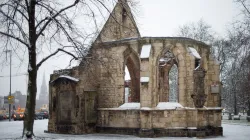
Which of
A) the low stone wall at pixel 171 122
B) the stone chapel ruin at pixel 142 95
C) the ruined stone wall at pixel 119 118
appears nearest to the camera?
the low stone wall at pixel 171 122

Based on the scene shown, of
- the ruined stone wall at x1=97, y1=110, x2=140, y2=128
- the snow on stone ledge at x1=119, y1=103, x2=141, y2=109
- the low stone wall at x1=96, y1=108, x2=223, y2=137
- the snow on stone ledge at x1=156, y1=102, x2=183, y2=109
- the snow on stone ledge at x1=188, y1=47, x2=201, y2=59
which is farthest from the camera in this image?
the snow on stone ledge at x1=119, y1=103, x2=141, y2=109

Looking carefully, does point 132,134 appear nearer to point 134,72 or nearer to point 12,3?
point 134,72

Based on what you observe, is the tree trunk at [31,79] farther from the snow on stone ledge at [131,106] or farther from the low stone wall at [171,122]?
the snow on stone ledge at [131,106]

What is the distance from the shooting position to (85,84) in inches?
725

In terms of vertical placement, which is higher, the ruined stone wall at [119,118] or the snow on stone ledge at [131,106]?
the snow on stone ledge at [131,106]

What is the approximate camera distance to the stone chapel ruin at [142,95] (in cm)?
1655

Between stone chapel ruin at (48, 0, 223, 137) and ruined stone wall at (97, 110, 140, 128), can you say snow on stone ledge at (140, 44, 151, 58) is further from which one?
ruined stone wall at (97, 110, 140, 128)

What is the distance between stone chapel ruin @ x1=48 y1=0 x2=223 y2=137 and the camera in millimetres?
16547

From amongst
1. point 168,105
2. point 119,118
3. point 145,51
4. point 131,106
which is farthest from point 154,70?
point 119,118

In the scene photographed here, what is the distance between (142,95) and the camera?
1664 centimetres

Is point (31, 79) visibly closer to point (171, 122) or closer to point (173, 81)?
point (171, 122)

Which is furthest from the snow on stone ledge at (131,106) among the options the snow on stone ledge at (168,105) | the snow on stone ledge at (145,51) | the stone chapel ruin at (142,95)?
the snow on stone ledge at (145,51)

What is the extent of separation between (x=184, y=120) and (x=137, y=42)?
4595 millimetres

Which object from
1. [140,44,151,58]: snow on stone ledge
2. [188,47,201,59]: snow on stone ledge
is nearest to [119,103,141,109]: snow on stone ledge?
[140,44,151,58]: snow on stone ledge
